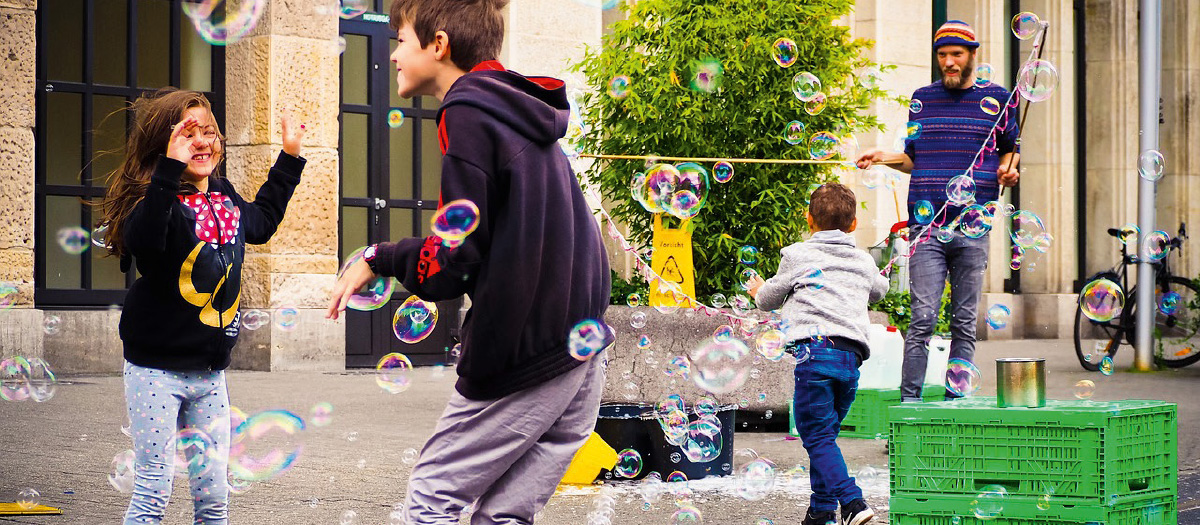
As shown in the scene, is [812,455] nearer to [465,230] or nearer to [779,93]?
[465,230]

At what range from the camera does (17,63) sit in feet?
32.2

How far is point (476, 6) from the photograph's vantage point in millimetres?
2959

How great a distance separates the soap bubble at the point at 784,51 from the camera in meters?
7.82

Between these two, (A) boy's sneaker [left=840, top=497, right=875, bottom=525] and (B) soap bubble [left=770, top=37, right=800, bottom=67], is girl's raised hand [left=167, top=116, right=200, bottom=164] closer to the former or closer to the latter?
(A) boy's sneaker [left=840, top=497, right=875, bottom=525]

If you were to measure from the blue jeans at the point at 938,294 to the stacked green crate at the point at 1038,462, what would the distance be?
2.10 m

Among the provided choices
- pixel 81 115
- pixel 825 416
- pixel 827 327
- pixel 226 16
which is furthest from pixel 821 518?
pixel 81 115

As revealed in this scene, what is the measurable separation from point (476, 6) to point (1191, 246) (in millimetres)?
19724

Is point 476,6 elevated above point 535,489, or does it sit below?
above

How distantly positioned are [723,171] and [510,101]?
4852 millimetres

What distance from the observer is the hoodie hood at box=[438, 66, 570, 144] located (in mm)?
2834

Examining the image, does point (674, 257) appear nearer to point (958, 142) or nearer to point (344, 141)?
point (958, 142)

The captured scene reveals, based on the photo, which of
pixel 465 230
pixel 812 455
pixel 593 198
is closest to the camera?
pixel 465 230

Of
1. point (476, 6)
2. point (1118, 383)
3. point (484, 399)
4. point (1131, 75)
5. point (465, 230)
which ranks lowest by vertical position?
point (1118, 383)

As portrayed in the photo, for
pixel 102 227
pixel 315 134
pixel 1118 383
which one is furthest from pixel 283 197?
pixel 1118 383
